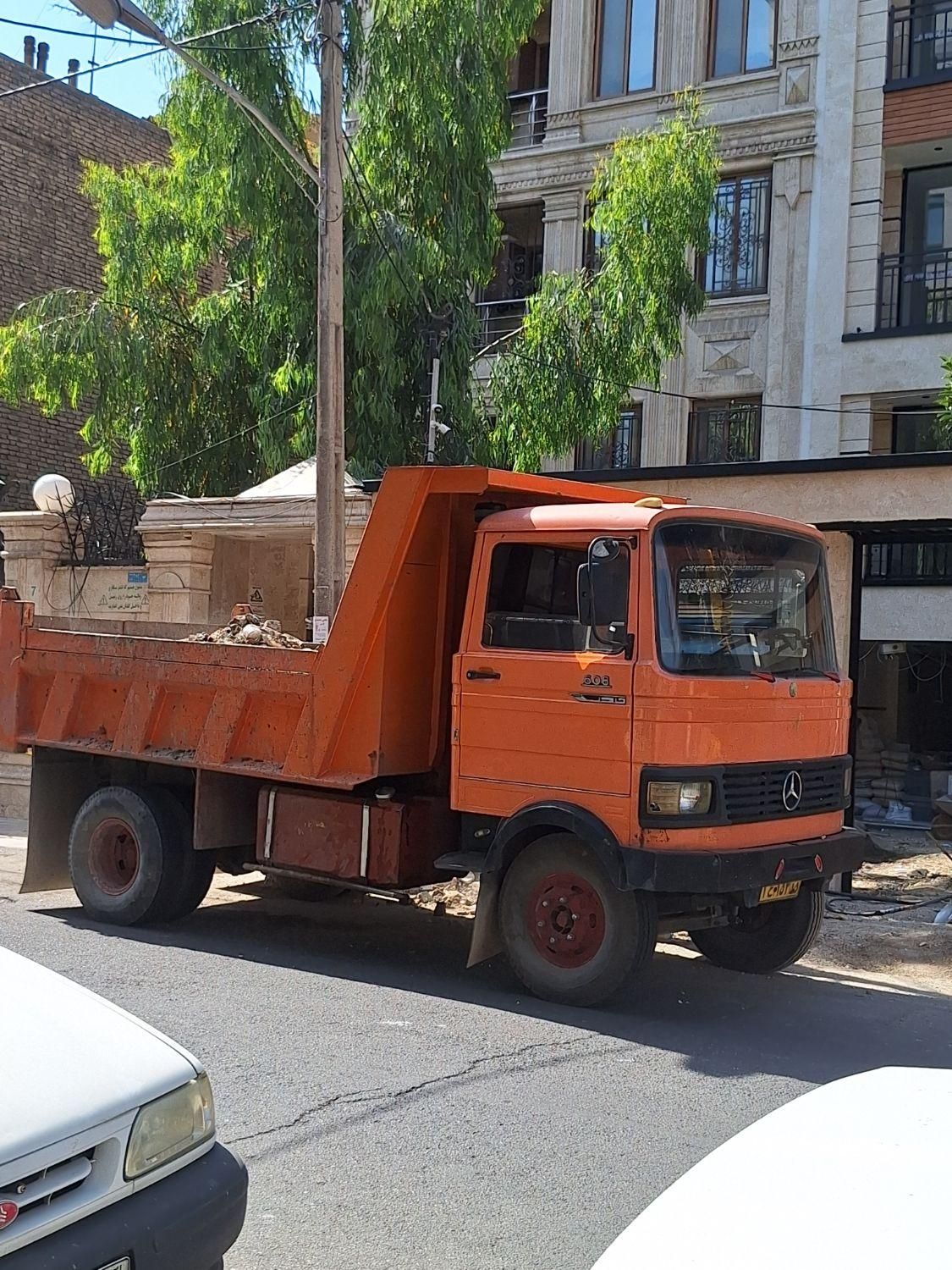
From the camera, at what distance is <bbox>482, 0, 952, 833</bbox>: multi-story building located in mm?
18625

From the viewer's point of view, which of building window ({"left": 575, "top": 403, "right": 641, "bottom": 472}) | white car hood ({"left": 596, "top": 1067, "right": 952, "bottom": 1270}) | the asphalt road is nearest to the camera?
white car hood ({"left": 596, "top": 1067, "right": 952, "bottom": 1270})

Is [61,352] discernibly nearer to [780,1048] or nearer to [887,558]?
[887,558]

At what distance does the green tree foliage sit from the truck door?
8.84 meters

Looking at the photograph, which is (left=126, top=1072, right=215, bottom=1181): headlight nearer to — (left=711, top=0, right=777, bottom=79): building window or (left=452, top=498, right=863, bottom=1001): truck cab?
(left=452, top=498, right=863, bottom=1001): truck cab

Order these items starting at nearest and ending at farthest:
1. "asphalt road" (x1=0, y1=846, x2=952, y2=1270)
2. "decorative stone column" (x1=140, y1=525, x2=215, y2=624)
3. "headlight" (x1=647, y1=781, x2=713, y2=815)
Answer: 1. "asphalt road" (x1=0, y1=846, x2=952, y2=1270)
2. "headlight" (x1=647, y1=781, x2=713, y2=815)
3. "decorative stone column" (x1=140, y1=525, x2=215, y2=624)

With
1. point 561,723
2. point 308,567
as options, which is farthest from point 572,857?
point 308,567

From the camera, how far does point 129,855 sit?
916cm

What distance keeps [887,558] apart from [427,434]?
23.1 feet

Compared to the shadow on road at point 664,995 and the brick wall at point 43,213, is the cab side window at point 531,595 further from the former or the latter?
the brick wall at point 43,213

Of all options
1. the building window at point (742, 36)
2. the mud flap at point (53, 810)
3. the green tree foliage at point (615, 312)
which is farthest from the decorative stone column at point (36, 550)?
the building window at point (742, 36)

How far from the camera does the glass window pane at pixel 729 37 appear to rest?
2028 cm

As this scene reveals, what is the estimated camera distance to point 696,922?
7.38 metres

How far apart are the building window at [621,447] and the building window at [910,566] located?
4.04 m

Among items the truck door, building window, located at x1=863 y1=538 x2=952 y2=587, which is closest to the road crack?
the truck door
